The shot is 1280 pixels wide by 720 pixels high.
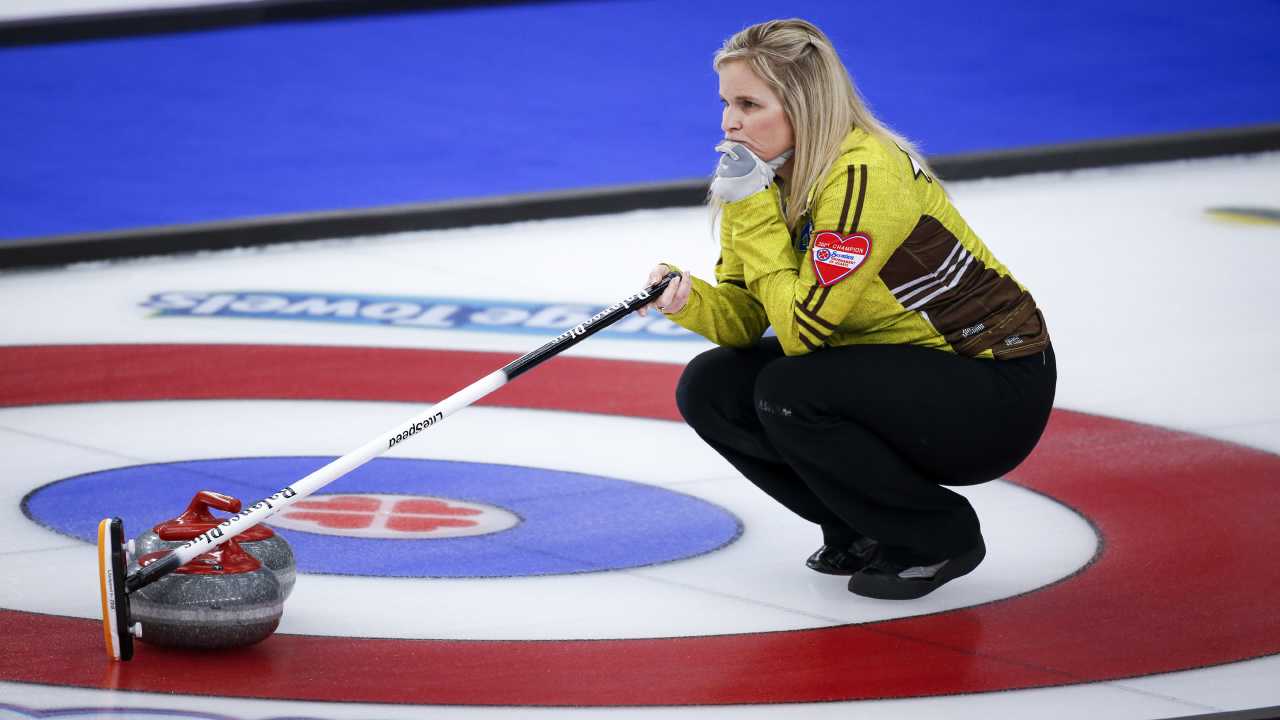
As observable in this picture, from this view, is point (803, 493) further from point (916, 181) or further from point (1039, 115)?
point (1039, 115)

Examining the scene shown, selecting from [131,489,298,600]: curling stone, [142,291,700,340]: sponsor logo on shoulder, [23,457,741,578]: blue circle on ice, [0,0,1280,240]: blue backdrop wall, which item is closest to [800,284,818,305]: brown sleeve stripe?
[23,457,741,578]: blue circle on ice

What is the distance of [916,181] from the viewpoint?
113 inches

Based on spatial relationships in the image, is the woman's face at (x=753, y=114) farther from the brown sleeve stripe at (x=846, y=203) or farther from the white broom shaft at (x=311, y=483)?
the white broom shaft at (x=311, y=483)

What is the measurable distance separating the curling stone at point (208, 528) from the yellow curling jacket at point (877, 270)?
0.84m

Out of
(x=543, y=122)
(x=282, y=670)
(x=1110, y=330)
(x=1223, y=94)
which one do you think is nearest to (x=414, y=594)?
(x=282, y=670)

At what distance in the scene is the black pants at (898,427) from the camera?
9.38 ft

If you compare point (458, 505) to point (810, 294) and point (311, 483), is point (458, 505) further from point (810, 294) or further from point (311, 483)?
point (810, 294)

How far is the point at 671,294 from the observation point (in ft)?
9.70

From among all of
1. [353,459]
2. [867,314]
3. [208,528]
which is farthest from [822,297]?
[208,528]

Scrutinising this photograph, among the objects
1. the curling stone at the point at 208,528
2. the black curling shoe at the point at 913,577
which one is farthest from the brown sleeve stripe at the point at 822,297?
the curling stone at the point at 208,528

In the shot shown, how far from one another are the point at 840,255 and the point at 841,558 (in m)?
0.69

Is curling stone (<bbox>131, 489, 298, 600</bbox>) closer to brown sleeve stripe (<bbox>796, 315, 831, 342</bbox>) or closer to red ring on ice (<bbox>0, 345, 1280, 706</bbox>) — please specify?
red ring on ice (<bbox>0, 345, 1280, 706</bbox>)

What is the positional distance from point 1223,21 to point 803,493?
1067 centimetres

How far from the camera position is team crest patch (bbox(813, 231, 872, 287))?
2.78 meters
